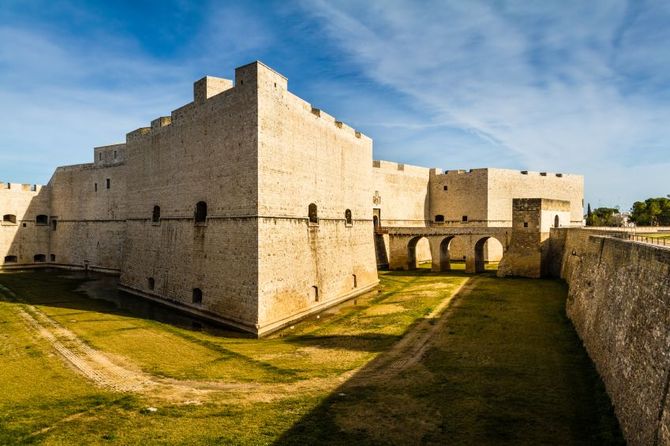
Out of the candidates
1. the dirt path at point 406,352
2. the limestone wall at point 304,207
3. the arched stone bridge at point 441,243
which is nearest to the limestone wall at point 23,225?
the limestone wall at point 304,207

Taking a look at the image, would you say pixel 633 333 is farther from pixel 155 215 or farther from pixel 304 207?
pixel 155 215

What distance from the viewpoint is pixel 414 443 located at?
7289mm

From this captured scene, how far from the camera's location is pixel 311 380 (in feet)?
33.8

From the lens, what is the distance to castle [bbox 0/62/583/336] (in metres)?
16.2

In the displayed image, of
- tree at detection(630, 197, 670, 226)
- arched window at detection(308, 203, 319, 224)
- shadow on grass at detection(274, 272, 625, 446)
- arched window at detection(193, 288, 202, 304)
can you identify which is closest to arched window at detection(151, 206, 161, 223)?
arched window at detection(193, 288, 202, 304)

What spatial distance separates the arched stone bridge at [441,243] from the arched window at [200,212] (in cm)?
1669

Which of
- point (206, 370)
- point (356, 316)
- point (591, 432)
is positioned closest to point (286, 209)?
point (356, 316)

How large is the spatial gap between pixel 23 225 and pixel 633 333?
4003 centimetres

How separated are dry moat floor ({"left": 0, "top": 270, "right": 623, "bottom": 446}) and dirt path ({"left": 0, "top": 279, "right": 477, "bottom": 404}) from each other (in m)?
0.05

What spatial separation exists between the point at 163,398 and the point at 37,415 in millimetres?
2227

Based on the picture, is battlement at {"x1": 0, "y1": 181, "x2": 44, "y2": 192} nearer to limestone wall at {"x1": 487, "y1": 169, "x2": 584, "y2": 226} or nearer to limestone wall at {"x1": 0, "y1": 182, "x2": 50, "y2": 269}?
limestone wall at {"x1": 0, "y1": 182, "x2": 50, "y2": 269}

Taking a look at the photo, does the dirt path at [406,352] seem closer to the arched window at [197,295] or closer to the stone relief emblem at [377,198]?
the arched window at [197,295]

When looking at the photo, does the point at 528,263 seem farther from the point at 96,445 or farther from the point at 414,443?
the point at 96,445

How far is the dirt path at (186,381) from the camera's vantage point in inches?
370
